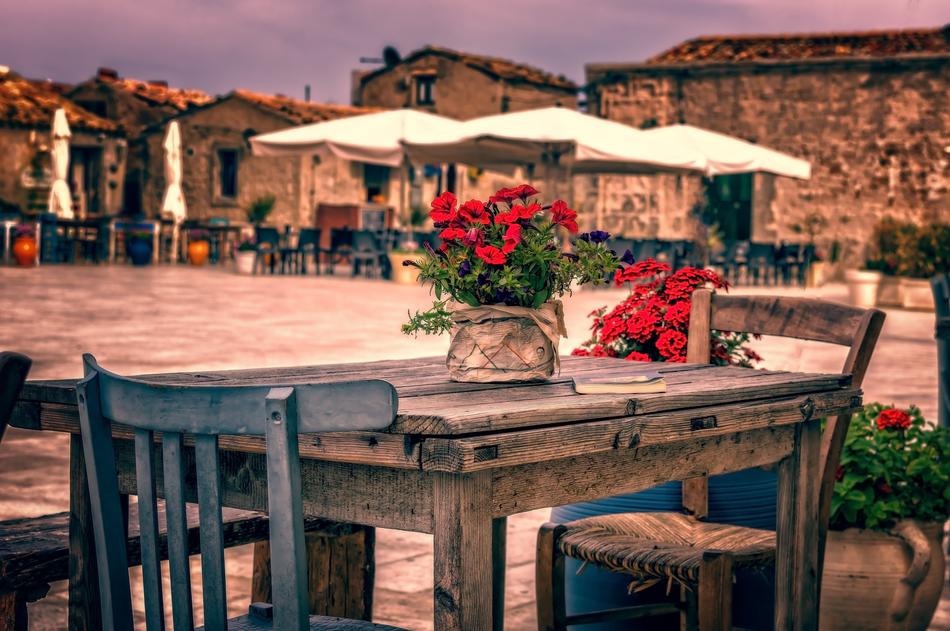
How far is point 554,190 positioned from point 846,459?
14387 millimetres

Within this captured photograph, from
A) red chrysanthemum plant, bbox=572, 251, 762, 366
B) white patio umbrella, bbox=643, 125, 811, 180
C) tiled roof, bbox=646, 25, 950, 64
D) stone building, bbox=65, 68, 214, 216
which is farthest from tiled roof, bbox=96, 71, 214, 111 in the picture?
red chrysanthemum plant, bbox=572, 251, 762, 366

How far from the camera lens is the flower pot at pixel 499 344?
2.39m

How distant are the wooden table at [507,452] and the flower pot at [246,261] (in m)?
18.5

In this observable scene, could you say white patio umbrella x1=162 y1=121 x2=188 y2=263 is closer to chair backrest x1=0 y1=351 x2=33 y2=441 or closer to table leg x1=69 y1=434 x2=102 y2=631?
table leg x1=69 y1=434 x2=102 y2=631

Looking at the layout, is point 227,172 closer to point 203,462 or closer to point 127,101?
point 127,101

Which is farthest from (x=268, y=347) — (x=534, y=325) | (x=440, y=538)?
(x=440, y=538)

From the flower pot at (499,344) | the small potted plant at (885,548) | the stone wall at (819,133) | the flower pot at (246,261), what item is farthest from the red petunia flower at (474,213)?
the stone wall at (819,133)

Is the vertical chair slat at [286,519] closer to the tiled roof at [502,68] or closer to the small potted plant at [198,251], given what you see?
the small potted plant at [198,251]

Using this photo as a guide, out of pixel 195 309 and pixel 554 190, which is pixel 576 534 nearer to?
pixel 195 309

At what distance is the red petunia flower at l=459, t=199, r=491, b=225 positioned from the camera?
7.79ft

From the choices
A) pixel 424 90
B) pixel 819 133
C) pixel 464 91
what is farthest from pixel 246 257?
pixel 424 90

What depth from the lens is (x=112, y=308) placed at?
1295 cm

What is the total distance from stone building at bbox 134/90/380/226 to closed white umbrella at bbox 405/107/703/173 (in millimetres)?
12340

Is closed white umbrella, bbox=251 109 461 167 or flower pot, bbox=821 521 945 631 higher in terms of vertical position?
closed white umbrella, bbox=251 109 461 167
